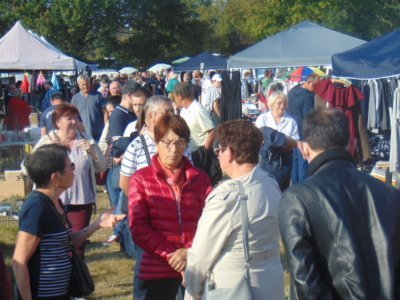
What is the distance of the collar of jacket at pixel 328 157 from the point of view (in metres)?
3.10

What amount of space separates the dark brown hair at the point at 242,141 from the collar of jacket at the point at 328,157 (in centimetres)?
66

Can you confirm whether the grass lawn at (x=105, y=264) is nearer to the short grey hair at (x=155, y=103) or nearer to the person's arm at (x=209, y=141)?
the person's arm at (x=209, y=141)

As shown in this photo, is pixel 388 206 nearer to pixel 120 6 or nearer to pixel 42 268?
pixel 42 268

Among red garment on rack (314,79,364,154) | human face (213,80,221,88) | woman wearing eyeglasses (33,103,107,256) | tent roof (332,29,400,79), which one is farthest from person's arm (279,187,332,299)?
human face (213,80,221,88)

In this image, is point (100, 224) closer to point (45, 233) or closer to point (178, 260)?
point (45, 233)

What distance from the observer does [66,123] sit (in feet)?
19.2

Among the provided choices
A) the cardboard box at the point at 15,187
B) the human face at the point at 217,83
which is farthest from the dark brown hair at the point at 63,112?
the human face at the point at 217,83

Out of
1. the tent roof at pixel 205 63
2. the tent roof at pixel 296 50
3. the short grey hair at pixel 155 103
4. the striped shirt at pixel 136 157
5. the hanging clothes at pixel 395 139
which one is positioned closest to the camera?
the striped shirt at pixel 136 157

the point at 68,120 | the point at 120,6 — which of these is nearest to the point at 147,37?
the point at 120,6

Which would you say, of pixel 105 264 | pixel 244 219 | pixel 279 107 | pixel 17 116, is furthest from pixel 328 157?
pixel 17 116

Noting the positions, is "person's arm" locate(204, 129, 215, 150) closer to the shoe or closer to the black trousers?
the shoe

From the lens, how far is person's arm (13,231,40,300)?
3.77 metres

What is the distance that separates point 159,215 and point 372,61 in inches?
238

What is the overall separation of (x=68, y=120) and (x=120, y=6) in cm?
5279
